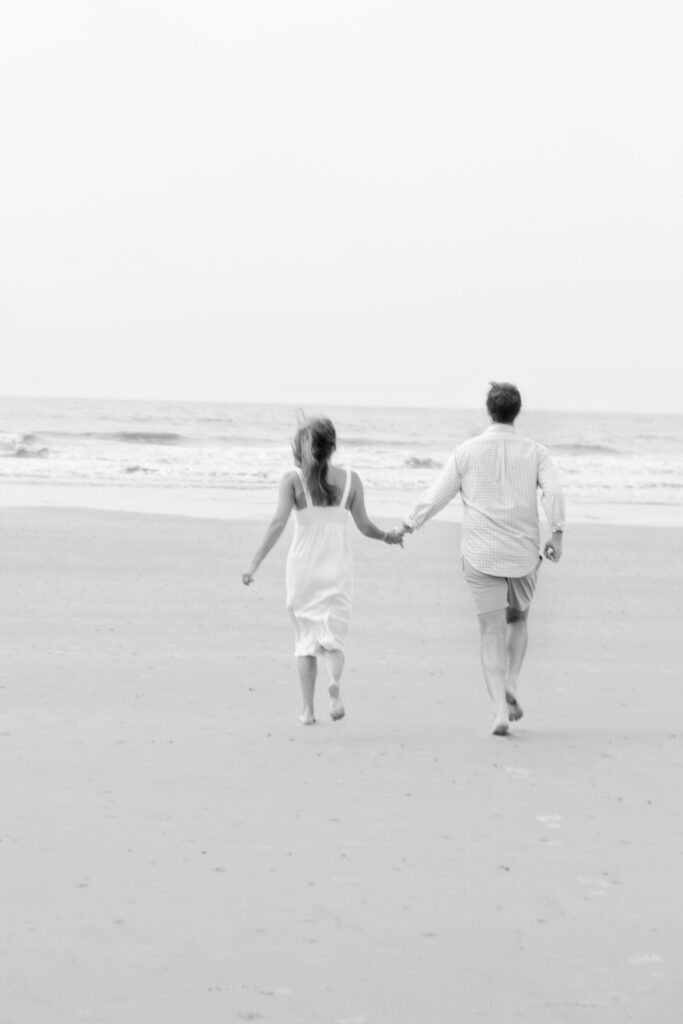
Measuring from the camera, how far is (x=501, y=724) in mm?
5734

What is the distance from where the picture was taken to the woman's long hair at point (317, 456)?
19.7 ft

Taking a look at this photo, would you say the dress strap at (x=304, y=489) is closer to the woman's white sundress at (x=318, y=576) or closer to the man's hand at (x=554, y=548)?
the woman's white sundress at (x=318, y=576)

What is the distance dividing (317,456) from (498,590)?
3.49 feet

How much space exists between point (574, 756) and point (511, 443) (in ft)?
4.83

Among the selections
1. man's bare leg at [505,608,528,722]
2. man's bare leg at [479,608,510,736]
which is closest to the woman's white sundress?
man's bare leg at [479,608,510,736]

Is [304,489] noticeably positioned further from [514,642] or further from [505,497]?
[514,642]

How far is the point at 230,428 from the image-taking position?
190ft

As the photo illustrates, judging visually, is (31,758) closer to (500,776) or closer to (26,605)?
(500,776)

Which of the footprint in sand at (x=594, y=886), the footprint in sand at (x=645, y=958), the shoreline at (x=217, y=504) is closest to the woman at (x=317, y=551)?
the footprint in sand at (x=594, y=886)

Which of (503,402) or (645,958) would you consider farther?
(503,402)

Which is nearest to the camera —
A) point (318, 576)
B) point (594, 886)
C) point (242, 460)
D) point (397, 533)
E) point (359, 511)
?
point (594, 886)

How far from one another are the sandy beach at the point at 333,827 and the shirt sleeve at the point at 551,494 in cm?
99

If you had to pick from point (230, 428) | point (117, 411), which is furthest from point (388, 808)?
point (117, 411)

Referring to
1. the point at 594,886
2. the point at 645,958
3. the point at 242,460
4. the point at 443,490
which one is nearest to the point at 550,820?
the point at 594,886
